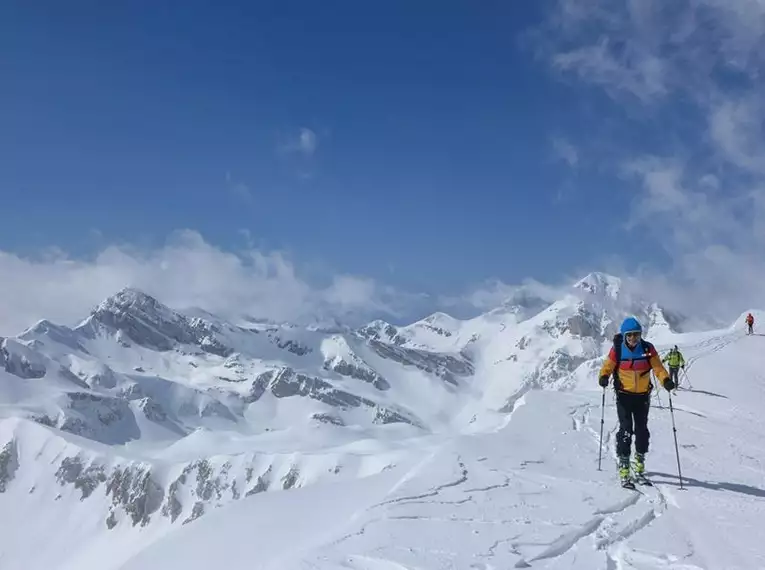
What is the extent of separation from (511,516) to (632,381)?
3862 mm

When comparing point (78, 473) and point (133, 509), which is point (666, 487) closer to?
point (133, 509)

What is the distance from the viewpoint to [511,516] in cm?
988

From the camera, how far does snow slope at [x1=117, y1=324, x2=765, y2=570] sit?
8102 millimetres

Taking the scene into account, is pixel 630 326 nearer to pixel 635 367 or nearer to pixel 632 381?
pixel 635 367

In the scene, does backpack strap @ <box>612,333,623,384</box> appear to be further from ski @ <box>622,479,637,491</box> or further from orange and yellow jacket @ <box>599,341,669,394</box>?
ski @ <box>622,479,637,491</box>

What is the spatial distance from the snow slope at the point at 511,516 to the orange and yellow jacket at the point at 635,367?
1.77 metres

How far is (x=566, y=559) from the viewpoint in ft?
26.3

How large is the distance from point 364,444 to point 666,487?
333ft

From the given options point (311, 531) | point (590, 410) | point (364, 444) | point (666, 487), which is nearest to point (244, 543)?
point (311, 531)

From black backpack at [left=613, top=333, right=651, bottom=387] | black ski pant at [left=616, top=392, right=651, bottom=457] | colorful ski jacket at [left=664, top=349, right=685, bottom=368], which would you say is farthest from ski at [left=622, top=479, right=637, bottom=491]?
colorful ski jacket at [left=664, top=349, right=685, bottom=368]

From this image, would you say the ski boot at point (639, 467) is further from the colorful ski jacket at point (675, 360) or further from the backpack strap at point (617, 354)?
the colorful ski jacket at point (675, 360)

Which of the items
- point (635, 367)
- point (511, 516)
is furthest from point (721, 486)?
point (511, 516)

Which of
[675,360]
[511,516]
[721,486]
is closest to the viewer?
[511,516]

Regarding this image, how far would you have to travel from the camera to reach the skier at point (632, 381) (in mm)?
11992
